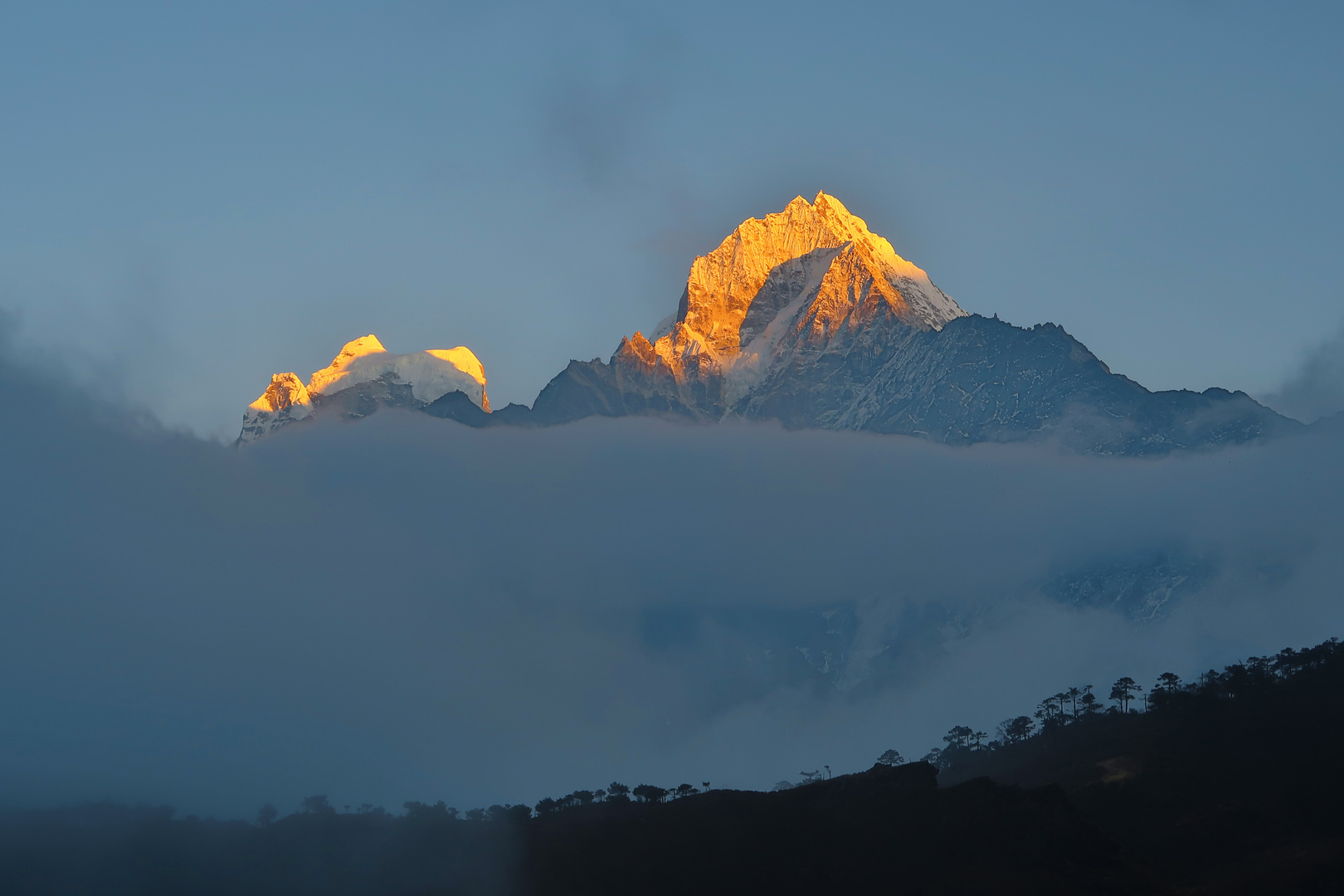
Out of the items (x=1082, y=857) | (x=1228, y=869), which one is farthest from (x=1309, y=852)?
(x=1082, y=857)

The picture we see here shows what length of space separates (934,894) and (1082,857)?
66.7ft

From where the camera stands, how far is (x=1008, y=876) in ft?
655

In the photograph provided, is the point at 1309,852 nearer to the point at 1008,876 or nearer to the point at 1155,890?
the point at 1155,890

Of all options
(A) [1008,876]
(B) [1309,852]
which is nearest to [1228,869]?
(B) [1309,852]

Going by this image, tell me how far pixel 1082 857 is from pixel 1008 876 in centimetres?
1021

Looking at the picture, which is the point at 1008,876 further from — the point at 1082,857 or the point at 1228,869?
the point at 1228,869

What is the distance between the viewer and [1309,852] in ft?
641

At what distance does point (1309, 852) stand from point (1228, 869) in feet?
35.1

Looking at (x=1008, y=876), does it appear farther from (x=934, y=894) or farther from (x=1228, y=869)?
(x=1228, y=869)

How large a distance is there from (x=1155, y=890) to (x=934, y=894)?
1126 inches

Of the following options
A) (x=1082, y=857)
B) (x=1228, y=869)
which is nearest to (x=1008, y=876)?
(x=1082, y=857)

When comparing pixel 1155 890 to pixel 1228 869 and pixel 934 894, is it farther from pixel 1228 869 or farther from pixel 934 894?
pixel 934 894

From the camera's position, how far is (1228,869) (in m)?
200

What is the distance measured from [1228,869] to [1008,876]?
29776mm
